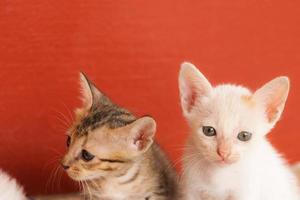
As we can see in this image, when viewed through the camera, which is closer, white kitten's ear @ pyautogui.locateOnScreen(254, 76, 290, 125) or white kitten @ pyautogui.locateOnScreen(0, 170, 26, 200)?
white kitten's ear @ pyautogui.locateOnScreen(254, 76, 290, 125)

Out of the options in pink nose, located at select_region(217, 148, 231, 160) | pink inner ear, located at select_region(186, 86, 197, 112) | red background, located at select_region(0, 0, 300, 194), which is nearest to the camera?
pink nose, located at select_region(217, 148, 231, 160)

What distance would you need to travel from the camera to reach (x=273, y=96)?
Answer: 1.22m

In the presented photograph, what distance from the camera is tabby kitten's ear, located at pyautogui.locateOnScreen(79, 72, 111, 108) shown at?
4.24 ft

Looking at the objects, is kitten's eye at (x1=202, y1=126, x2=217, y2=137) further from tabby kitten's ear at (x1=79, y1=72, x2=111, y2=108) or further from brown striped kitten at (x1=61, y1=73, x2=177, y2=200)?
tabby kitten's ear at (x1=79, y1=72, x2=111, y2=108)

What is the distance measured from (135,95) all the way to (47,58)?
30 centimetres

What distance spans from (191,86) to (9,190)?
561mm

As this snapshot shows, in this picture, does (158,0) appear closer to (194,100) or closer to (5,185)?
(194,100)

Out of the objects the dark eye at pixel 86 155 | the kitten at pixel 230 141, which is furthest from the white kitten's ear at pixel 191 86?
the dark eye at pixel 86 155

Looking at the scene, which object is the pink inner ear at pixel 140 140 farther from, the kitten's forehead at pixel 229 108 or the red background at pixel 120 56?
the red background at pixel 120 56

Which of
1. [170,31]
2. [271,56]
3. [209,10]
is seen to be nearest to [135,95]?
[170,31]

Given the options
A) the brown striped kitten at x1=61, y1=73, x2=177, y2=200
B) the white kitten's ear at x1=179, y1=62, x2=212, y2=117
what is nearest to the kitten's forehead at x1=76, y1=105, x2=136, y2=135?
the brown striped kitten at x1=61, y1=73, x2=177, y2=200

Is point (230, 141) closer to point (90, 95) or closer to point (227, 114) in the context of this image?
point (227, 114)

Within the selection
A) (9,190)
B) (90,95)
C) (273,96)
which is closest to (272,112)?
(273,96)

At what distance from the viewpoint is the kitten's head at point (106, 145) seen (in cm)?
120
